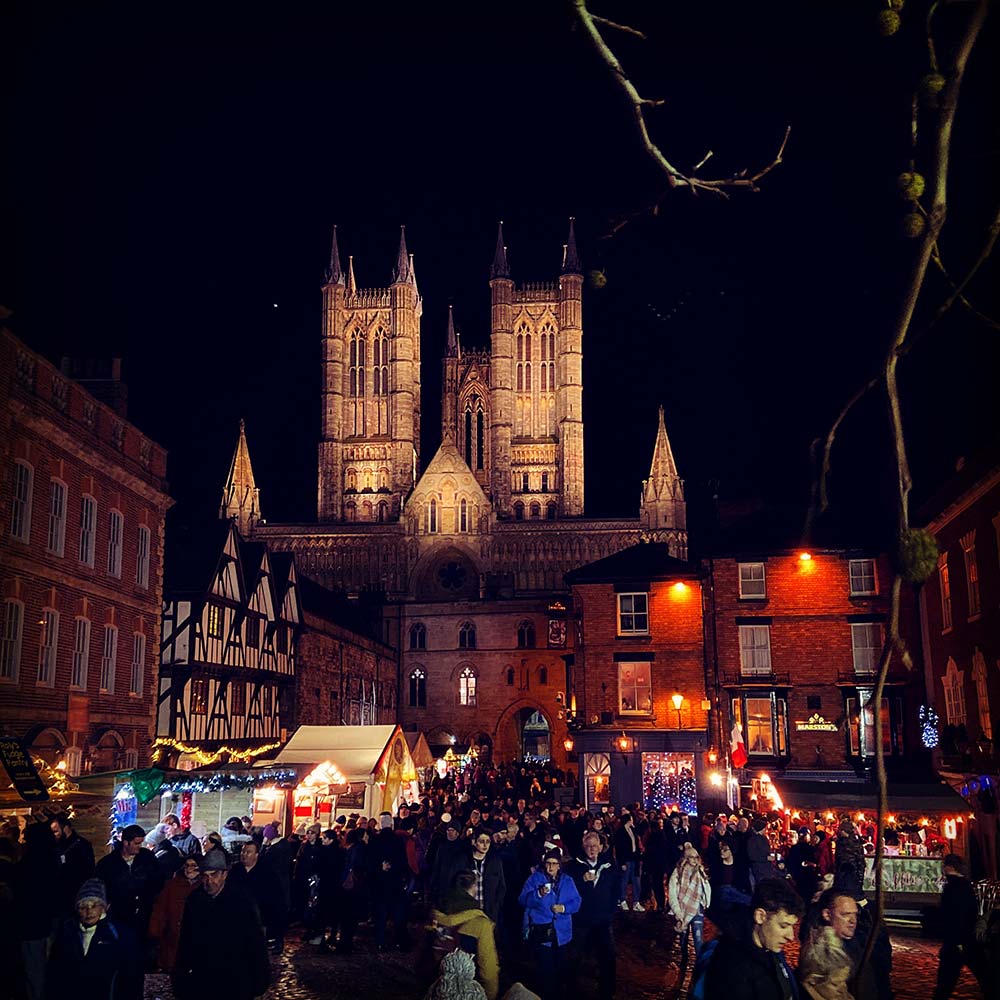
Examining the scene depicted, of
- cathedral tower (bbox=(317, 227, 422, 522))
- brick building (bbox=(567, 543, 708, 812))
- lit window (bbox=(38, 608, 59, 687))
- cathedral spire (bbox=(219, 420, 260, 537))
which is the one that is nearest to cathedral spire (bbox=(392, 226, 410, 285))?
cathedral tower (bbox=(317, 227, 422, 522))

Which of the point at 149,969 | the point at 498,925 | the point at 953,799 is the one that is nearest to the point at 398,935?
the point at 498,925

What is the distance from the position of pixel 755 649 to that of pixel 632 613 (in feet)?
16.8

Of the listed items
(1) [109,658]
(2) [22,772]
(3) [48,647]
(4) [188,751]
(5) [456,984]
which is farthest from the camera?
(4) [188,751]

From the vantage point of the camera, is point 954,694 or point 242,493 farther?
point 242,493

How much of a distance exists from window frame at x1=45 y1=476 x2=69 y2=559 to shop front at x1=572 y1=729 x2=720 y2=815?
1933 centimetres

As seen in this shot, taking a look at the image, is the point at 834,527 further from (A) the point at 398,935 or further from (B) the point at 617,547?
(B) the point at 617,547

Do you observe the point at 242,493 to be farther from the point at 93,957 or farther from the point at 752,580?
the point at 93,957

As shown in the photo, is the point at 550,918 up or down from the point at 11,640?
down

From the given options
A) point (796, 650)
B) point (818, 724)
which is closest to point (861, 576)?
point (796, 650)

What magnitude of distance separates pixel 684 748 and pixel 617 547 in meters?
45.8

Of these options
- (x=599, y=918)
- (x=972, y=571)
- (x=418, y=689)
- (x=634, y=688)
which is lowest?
(x=599, y=918)

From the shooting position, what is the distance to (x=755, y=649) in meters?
33.9

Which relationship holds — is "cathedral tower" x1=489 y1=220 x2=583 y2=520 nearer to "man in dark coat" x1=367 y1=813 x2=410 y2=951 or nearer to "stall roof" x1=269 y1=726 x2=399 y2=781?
"stall roof" x1=269 y1=726 x2=399 y2=781

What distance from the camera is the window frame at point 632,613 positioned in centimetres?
3766
